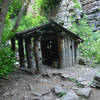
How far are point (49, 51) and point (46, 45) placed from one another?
581 mm

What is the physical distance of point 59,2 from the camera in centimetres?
1711

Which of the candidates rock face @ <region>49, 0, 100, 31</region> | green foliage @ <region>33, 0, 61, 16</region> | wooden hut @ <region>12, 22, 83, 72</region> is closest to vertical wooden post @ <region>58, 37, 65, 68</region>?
wooden hut @ <region>12, 22, 83, 72</region>

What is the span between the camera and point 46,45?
9.32 meters

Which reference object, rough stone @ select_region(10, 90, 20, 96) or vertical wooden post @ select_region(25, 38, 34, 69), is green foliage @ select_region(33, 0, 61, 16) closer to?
vertical wooden post @ select_region(25, 38, 34, 69)

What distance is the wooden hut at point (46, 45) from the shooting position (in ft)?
21.4

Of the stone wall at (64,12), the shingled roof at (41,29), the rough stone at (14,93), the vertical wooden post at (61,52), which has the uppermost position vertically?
the stone wall at (64,12)

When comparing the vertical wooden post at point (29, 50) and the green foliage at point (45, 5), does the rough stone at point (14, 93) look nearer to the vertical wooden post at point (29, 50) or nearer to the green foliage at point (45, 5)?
the vertical wooden post at point (29, 50)

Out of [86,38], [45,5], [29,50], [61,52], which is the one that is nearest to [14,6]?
[29,50]

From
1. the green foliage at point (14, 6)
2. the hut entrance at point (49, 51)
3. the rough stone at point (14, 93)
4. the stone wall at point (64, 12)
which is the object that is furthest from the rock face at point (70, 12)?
the rough stone at point (14, 93)

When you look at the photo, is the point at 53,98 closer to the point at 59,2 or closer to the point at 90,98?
the point at 90,98

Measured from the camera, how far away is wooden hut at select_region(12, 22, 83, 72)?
21.4 feet

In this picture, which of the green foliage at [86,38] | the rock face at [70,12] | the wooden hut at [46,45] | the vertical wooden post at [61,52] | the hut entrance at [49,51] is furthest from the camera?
the rock face at [70,12]

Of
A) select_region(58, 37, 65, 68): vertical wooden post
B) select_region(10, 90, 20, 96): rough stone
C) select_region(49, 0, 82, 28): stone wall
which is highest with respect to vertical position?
select_region(49, 0, 82, 28): stone wall

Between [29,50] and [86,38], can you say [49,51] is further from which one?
[86,38]
